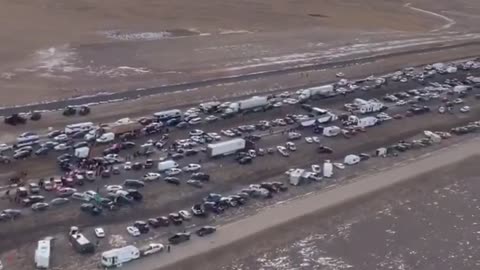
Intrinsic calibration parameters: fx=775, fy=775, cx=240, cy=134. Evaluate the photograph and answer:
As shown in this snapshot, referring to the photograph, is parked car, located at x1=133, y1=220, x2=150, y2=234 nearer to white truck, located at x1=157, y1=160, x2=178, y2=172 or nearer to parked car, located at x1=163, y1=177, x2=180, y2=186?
parked car, located at x1=163, y1=177, x2=180, y2=186

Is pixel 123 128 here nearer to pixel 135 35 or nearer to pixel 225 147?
pixel 225 147

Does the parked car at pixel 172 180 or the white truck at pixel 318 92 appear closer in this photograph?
the parked car at pixel 172 180

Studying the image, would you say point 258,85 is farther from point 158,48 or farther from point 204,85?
point 158,48

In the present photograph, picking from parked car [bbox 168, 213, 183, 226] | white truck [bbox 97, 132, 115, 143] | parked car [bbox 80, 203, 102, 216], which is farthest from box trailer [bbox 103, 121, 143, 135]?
parked car [bbox 168, 213, 183, 226]

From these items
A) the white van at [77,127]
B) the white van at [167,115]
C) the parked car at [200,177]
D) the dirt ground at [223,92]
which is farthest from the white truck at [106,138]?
the parked car at [200,177]

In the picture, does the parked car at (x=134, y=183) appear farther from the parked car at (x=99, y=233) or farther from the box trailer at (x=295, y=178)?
the box trailer at (x=295, y=178)

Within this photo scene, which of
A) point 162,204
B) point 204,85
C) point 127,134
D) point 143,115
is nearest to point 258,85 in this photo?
point 204,85
